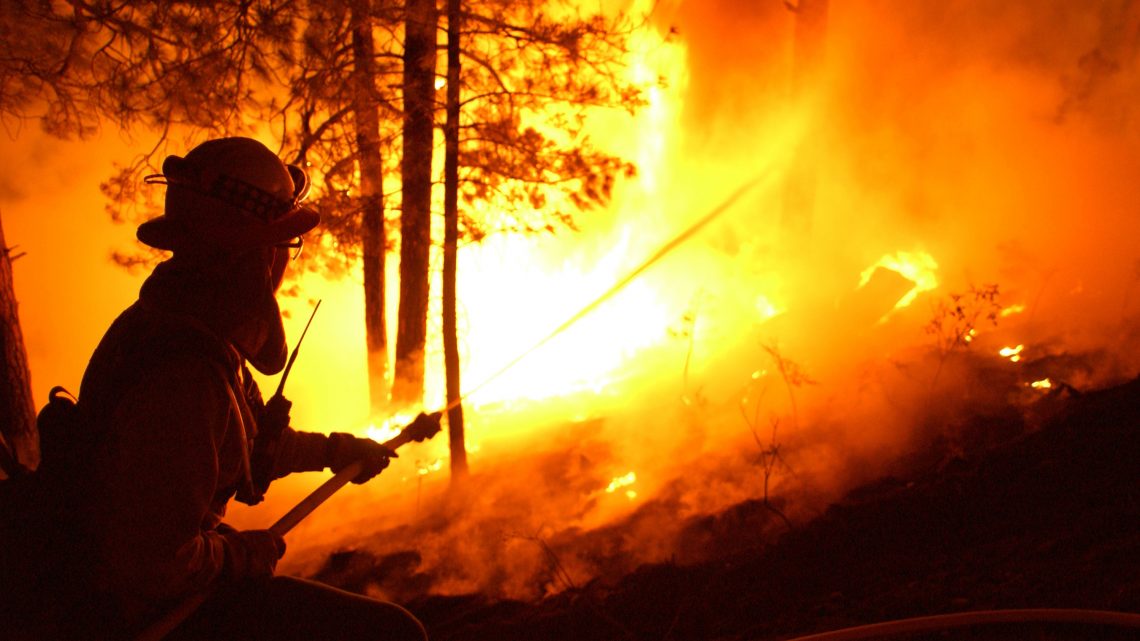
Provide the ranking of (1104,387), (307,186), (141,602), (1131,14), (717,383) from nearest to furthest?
1. (141,602)
2. (307,186)
3. (1104,387)
4. (717,383)
5. (1131,14)

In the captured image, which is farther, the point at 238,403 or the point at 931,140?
the point at 931,140

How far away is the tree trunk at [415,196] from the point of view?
5.57 meters

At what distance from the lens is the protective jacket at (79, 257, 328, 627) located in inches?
63.4

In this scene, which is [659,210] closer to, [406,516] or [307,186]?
[406,516]

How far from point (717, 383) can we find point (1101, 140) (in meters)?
6.05

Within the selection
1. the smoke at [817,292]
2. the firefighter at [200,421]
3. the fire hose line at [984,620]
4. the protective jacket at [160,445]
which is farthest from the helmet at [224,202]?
the smoke at [817,292]

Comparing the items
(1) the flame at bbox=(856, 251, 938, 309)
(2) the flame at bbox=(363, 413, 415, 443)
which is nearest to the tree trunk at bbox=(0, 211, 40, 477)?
(2) the flame at bbox=(363, 413, 415, 443)

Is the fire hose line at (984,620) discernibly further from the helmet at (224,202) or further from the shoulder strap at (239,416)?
the helmet at (224,202)

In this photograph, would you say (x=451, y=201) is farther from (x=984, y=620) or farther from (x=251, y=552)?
(x=984, y=620)

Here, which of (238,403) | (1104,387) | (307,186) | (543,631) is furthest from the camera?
(1104,387)

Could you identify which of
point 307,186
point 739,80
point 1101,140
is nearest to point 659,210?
point 739,80

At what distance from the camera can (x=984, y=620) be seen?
285 cm

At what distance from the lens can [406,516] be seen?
6.86 metres

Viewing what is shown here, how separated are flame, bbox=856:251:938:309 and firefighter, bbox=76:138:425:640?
8.10 meters
